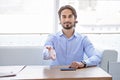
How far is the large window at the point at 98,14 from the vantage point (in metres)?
3.32

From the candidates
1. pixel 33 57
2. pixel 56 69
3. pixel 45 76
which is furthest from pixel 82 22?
pixel 45 76

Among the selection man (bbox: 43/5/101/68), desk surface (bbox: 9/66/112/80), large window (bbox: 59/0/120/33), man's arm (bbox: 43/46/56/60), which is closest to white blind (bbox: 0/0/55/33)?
large window (bbox: 59/0/120/33)

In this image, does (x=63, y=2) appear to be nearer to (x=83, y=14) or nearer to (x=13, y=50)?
(x=83, y=14)

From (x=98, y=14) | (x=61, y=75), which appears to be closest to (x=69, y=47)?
(x=61, y=75)

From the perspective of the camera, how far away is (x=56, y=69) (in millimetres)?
1812

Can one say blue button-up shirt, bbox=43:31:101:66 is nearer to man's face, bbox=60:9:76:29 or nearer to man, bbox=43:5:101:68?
man, bbox=43:5:101:68

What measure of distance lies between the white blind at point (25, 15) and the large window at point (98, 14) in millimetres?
295

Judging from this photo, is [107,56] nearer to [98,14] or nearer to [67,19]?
[67,19]

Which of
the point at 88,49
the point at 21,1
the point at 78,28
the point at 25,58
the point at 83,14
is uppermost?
the point at 21,1

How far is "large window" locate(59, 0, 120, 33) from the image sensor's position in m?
3.32

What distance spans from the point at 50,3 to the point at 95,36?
2.85 feet

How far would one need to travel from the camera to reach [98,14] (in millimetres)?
3334

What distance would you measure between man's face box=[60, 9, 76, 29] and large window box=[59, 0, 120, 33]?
784 mm

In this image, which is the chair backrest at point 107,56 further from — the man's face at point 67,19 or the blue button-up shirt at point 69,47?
the man's face at point 67,19
